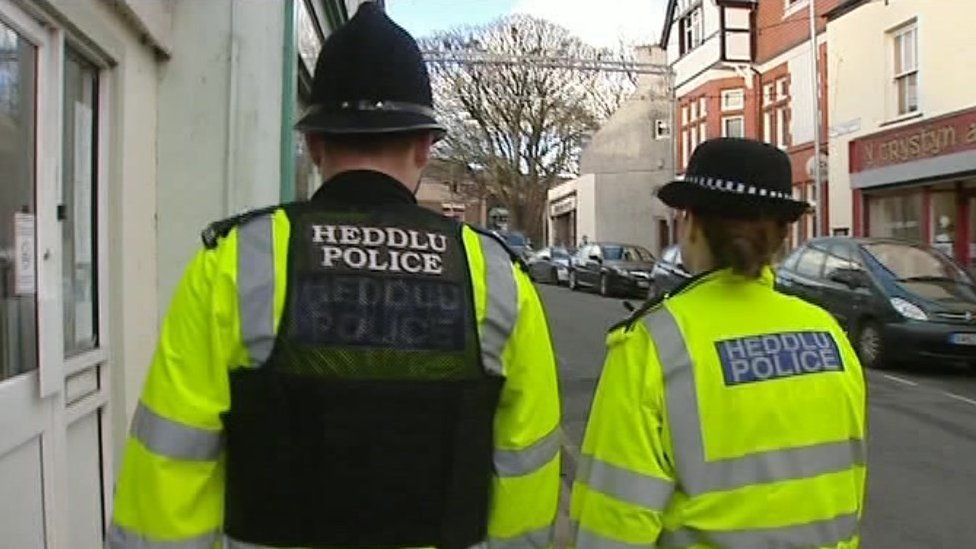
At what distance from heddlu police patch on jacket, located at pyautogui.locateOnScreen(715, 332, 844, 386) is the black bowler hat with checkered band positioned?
0.28 m

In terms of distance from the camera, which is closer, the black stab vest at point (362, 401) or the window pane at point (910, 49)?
the black stab vest at point (362, 401)

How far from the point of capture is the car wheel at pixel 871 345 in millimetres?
11969

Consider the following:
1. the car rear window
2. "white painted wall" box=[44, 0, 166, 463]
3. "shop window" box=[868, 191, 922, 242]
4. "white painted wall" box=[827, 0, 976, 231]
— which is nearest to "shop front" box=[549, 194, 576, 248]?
"white painted wall" box=[827, 0, 976, 231]

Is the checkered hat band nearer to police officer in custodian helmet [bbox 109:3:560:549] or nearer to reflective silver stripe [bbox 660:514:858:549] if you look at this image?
police officer in custodian helmet [bbox 109:3:560:549]

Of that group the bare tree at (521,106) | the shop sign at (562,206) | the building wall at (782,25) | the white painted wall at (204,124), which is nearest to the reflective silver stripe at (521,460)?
the white painted wall at (204,124)

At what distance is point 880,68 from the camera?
20.9 metres

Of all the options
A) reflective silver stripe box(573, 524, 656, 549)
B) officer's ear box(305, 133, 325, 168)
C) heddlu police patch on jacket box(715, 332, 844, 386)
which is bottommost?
reflective silver stripe box(573, 524, 656, 549)

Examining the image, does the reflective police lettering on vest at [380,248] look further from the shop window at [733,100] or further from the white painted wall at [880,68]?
the shop window at [733,100]

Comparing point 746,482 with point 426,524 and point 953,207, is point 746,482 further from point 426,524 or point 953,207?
point 953,207

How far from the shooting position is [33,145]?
3.22 m

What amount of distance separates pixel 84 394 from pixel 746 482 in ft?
8.68

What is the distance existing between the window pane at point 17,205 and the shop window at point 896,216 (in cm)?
1867

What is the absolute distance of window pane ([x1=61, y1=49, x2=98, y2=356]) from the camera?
3629mm

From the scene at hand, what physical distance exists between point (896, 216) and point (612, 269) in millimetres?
7163
